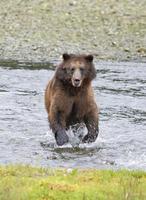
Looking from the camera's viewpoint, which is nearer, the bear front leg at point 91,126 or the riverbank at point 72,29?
the bear front leg at point 91,126

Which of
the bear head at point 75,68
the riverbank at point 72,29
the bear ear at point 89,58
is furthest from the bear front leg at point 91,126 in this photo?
the riverbank at point 72,29

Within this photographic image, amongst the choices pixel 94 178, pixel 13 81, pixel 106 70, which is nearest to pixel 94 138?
pixel 94 178

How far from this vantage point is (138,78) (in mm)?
18875

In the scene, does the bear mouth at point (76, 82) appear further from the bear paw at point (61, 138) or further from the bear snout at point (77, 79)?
the bear paw at point (61, 138)

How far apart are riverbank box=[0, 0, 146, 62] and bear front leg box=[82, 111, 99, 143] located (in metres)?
9.74

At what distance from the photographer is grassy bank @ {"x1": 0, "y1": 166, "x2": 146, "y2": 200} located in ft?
25.2

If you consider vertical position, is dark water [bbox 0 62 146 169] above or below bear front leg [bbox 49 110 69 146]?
below

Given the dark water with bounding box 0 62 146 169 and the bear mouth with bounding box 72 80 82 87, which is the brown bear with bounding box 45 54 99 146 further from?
the dark water with bounding box 0 62 146 169

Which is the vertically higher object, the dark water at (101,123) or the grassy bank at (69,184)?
the grassy bank at (69,184)

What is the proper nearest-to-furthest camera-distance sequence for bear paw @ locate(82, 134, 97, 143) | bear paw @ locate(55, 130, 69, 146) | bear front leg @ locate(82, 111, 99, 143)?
bear paw @ locate(55, 130, 69, 146) < bear front leg @ locate(82, 111, 99, 143) < bear paw @ locate(82, 134, 97, 143)

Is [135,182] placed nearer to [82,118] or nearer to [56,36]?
[82,118]

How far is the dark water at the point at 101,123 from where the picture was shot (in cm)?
1109

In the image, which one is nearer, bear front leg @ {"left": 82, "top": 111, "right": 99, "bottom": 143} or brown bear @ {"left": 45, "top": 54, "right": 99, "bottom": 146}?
brown bear @ {"left": 45, "top": 54, "right": 99, "bottom": 146}

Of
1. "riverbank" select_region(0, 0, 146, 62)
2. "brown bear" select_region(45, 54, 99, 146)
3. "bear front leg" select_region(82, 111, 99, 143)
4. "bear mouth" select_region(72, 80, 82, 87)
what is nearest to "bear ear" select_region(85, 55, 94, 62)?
"brown bear" select_region(45, 54, 99, 146)
